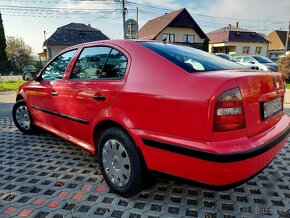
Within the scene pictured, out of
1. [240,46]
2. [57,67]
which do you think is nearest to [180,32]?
[240,46]

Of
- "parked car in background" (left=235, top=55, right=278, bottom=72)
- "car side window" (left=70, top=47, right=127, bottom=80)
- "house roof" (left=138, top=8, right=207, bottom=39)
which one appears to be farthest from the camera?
"house roof" (left=138, top=8, right=207, bottom=39)

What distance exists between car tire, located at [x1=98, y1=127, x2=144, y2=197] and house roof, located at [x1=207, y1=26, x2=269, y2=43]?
1591 inches

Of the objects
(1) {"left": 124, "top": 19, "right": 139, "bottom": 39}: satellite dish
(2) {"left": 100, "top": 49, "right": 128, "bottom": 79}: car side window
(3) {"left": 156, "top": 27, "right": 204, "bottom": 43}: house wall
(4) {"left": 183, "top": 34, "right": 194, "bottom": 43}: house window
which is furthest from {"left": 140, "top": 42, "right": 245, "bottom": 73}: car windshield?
(4) {"left": 183, "top": 34, "right": 194, "bottom": 43}: house window

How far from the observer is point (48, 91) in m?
3.68

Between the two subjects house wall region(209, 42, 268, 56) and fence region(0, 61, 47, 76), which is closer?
fence region(0, 61, 47, 76)

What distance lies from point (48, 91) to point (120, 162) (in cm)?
177

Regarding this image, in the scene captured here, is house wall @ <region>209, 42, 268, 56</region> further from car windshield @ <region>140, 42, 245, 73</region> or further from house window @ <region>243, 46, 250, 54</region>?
car windshield @ <region>140, 42, 245, 73</region>

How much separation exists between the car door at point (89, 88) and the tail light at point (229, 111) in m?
1.01

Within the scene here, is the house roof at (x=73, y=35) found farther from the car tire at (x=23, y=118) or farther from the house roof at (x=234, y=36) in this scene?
the car tire at (x=23, y=118)

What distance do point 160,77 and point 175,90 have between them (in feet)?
0.71

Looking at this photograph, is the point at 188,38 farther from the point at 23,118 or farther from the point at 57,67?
the point at 57,67

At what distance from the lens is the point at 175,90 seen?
2.05m

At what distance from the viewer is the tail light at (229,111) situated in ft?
6.19

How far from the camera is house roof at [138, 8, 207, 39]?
3309 centimetres
